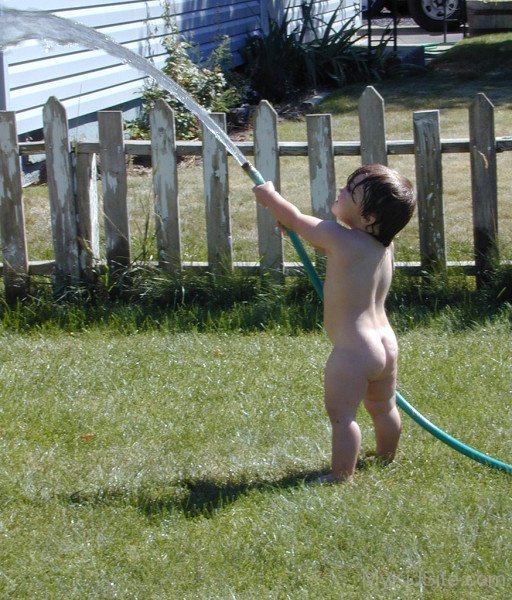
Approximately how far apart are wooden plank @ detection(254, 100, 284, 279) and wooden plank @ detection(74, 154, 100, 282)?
1.00 metres

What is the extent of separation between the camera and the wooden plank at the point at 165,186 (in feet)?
19.1


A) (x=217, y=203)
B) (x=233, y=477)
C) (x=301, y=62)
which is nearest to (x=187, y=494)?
(x=233, y=477)

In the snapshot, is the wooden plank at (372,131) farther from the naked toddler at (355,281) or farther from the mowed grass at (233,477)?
the naked toddler at (355,281)

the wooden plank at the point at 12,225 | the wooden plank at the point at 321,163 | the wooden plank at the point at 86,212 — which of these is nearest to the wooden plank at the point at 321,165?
the wooden plank at the point at 321,163

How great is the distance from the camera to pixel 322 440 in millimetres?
4094

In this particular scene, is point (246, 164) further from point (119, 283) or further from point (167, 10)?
point (167, 10)

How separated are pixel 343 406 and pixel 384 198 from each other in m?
0.76

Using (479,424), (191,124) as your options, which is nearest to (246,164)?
(479,424)

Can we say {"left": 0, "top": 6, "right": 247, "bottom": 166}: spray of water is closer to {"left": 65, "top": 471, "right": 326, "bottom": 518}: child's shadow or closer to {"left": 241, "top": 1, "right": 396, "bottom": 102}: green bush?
{"left": 65, "top": 471, "right": 326, "bottom": 518}: child's shadow

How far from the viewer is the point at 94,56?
9.97m

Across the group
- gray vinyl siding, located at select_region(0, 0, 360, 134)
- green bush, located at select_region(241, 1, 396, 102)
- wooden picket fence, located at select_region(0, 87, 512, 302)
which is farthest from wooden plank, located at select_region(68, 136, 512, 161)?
green bush, located at select_region(241, 1, 396, 102)

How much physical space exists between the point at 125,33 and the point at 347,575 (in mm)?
8600

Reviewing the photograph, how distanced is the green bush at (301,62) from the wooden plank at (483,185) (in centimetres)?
737

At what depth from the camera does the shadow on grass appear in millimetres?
3553
